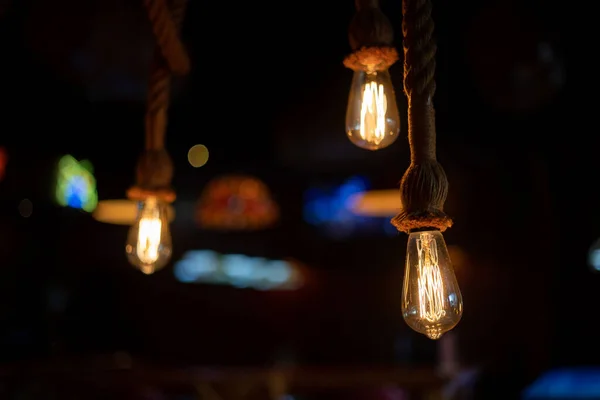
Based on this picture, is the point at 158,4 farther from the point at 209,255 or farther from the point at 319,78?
the point at 209,255

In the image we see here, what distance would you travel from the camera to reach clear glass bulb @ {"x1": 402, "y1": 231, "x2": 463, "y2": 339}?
0.87 m

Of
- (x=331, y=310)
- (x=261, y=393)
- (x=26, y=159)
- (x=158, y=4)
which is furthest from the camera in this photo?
(x=331, y=310)

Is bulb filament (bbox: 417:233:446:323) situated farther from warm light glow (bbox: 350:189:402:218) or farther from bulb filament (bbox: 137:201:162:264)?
warm light glow (bbox: 350:189:402:218)

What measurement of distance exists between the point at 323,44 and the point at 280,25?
347mm

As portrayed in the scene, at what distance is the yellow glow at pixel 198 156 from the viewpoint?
6.99m

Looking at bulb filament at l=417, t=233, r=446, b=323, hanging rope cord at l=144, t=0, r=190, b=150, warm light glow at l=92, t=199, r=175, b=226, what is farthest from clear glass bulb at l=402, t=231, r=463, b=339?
warm light glow at l=92, t=199, r=175, b=226

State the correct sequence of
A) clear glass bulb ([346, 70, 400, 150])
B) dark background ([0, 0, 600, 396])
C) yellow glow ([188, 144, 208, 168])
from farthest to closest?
Answer: yellow glow ([188, 144, 208, 168]) → dark background ([0, 0, 600, 396]) → clear glass bulb ([346, 70, 400, 150])

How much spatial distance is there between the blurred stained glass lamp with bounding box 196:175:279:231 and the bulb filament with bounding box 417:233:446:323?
5904 mm

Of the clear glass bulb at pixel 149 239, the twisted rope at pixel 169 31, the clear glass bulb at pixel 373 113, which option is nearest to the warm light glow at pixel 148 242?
the clear glass bulb at pixel 149 239

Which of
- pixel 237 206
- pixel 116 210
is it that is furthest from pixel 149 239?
pixel 237 206

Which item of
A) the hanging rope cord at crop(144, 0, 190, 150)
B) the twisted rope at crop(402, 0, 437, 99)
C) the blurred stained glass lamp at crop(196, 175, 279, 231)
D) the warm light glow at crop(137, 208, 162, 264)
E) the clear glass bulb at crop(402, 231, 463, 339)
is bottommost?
the clear glass bulb at crop(402, 231, 463, 339)

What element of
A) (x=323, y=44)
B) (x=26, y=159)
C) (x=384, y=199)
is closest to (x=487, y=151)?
(x=384, y=199)

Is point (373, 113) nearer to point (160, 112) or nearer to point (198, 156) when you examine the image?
point (160, 112)

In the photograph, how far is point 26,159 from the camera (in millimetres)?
6137
